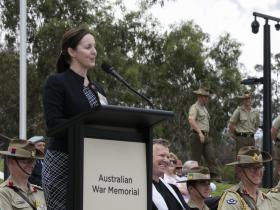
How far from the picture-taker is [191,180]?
725 cm

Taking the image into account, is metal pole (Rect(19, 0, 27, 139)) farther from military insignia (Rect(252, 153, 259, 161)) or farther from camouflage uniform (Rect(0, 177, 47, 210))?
military insignia (Rect(252, 153, 259, 161))

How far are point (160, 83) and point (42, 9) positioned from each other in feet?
24.2

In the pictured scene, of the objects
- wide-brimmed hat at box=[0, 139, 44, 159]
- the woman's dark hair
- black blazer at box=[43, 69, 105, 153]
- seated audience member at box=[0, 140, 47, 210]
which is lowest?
seated audience member at box=[0, 140, 47, 210]

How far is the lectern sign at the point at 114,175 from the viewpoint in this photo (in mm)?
3678

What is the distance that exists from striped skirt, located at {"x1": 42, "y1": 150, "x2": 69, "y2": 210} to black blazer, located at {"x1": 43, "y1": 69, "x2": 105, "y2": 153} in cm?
5

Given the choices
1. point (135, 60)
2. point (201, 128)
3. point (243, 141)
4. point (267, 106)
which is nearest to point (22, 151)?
point (201, 128)

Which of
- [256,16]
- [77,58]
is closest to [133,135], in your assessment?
[77,58]

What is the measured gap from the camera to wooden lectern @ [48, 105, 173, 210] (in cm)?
363

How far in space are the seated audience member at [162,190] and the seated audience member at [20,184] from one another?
0.86 m

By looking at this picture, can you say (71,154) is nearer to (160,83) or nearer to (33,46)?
(33,46)

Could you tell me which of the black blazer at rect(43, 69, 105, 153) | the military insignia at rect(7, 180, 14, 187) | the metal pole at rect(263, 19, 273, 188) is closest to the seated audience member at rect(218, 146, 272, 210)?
the military insignia at rect(7, 180, 14, 187)

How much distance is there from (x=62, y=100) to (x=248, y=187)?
2663mm

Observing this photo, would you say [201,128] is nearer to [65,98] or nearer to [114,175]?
[65,98]

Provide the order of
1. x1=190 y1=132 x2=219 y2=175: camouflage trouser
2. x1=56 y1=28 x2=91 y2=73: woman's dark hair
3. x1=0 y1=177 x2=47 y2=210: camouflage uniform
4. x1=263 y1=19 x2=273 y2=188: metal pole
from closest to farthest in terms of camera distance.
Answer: x1=56 y1=28 x2=91 y2=73: woman's dark hair → x1=0 y1=177 x2=47 y2=210: camouflage uniform → x1=190 y1=132 x2=219 y2=175: camouflage trouser → x1=263 y1=19 x2=273 y2=188: metal pole
